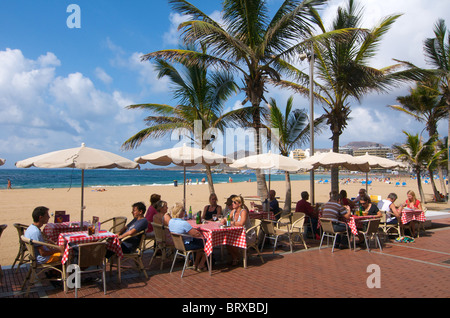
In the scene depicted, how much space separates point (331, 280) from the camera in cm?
527

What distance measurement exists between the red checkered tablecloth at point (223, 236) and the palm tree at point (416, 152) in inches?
544

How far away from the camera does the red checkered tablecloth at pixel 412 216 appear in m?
8.65

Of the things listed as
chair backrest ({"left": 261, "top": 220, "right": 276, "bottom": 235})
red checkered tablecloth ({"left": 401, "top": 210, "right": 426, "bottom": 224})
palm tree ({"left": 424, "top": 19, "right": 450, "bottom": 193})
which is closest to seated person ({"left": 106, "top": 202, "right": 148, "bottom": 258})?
chair backrest ({"left": 261, "top": 220, "right": 276, "bottom": 235})

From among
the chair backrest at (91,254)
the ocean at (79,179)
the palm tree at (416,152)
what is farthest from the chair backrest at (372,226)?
the ocean at (79,179)

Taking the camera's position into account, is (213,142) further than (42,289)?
Yes

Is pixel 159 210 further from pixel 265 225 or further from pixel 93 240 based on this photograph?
pixel 265 225

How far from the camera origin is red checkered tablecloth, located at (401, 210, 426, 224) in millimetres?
8648

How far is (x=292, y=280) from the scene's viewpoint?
5.27m

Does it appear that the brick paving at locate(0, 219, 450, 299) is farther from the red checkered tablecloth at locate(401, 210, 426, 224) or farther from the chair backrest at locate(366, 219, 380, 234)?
the red checkered tablecloth at locate(401, 210, 426, 224)

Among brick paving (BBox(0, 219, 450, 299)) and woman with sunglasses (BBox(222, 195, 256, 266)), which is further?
woman with sunglasses (BBox(222, 195, 256, 266))

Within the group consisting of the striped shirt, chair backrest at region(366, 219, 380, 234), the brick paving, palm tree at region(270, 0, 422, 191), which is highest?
palm tree at region(270, 0, 422, 191)

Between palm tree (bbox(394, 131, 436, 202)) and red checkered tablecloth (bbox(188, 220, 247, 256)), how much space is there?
13808 mm
